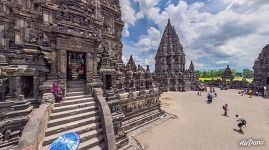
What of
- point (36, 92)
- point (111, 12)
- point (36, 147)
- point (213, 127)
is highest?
point (111, 12)

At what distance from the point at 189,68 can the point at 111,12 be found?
115ft

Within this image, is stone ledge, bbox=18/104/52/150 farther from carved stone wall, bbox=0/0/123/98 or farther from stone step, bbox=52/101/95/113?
carved stone wall, bbox=0/0/123/98

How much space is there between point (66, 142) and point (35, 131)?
1162 mm

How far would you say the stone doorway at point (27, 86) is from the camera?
8.23m

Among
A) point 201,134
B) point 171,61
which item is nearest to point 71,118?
point 201,134

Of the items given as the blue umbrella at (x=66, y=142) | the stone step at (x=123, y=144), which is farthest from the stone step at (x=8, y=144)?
the stone step at (x=123, y=144)

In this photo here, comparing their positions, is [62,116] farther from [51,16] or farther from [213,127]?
[213,127]

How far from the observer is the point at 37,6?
544 inches

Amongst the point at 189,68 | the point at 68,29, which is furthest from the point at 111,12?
the point at 189,68

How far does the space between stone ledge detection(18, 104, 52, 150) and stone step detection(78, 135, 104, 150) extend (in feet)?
5.13

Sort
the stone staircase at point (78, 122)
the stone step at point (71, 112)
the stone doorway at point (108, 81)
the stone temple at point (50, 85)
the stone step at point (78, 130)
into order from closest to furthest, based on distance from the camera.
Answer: the stone step at point (78, 130)
the stone staircase at point (78, 122)
the stone temple at point (50, 85)
the stone step at point (71, 112)
the stone doorway at point (108, 81)

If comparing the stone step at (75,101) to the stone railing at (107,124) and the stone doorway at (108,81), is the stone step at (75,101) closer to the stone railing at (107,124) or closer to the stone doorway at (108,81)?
the stone railing at (107,124)

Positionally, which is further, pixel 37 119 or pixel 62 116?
pixel 62 116

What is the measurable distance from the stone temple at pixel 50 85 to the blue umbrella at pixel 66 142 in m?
0.44
